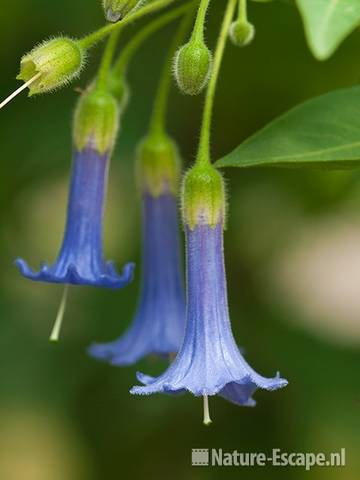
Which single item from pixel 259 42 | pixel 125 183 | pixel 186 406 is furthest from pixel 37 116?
pixel 186 406

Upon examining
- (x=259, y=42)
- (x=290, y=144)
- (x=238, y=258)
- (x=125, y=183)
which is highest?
(x=259, y=42)

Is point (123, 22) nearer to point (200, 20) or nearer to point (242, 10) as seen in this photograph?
point (200, 20)

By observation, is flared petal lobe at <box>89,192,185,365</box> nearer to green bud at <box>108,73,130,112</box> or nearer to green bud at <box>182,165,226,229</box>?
green bud at <box>108,73,130,112</box>

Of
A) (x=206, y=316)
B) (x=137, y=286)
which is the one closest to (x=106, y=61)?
(x=206, y=316)

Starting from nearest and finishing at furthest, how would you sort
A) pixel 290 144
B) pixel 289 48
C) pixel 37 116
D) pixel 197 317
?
pixel 290 144, pixel 197 317, pixel 289 48, pixel 37 116

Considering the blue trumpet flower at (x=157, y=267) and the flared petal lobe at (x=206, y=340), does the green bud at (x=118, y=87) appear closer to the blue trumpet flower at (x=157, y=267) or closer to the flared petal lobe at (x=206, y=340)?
the blue trumpet flower at (x=157, y=267)

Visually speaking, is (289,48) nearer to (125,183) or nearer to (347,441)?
(125,183)

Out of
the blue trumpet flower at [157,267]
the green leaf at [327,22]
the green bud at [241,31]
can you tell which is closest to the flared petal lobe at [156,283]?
the blue trumpet flower at [157,267]

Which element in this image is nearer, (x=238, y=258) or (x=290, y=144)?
(x=290, y=144)
